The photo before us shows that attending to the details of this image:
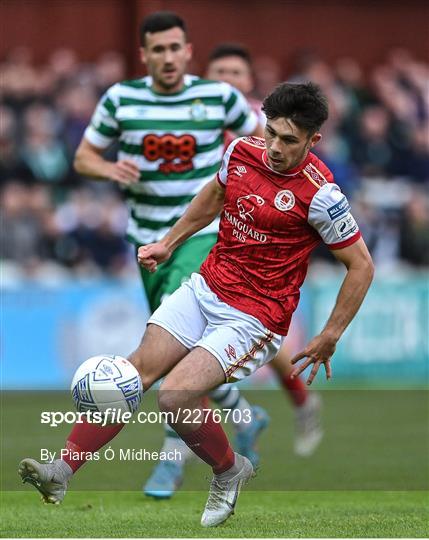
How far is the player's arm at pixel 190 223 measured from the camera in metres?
7.03

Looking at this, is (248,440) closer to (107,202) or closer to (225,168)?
(225,168)

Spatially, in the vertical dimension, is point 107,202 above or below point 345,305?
below

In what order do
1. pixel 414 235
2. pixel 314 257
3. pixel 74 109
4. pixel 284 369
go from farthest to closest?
pixel 414 235
pixel 314 257
pixel 74 109
pixel 284 369

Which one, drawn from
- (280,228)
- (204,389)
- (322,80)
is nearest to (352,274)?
(280,228)

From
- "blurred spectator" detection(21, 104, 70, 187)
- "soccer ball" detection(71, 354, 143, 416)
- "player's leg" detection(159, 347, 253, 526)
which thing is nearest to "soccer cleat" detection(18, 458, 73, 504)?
"soccer ball" detection(71, 354, 143, 416)

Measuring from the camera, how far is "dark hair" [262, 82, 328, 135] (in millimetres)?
6535

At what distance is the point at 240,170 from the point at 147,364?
3.70 feet

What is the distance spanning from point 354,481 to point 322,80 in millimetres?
9433

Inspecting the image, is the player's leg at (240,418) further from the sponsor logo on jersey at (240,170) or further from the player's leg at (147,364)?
the sponsor logo on jersey at (240,170)

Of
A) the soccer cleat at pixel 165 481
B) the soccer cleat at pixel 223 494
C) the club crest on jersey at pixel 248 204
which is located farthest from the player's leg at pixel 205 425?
the soccer cleat at pixel 165 481

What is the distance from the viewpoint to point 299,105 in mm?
6543

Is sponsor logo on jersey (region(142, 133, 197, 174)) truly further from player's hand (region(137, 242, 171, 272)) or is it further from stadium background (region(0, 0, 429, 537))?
stadium background (region(0, 0, 429, 537))

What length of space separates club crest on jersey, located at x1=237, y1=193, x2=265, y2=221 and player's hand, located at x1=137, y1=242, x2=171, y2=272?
542mm

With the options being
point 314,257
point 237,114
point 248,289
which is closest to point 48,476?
point 248,289
